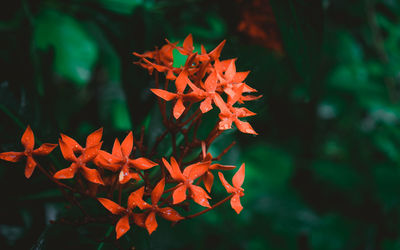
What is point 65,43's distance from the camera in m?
0.91

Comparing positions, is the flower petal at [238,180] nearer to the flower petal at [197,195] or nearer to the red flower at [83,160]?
the flower petal at [197,195]

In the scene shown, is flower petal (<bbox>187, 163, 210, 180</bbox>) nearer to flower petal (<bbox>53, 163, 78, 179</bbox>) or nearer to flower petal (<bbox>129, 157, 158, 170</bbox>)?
flower petal (<bbox>129, 157, 158, 170</bbox>)

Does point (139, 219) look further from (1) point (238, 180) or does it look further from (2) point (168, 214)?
(1) point (238, 180)

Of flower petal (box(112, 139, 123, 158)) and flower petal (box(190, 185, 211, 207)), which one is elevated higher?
flower petal (box(112, 139, 123, 158))

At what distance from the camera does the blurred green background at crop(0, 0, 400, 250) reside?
2.01 feet

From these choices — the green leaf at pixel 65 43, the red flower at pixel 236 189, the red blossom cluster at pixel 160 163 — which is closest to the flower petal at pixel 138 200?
the red blossom cluster at pixel 160 163

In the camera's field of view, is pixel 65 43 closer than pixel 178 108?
No

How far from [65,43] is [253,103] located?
65 cm

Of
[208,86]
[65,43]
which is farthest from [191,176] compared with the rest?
[65,43]

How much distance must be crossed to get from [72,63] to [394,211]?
142cm

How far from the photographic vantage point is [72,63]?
0.91 m

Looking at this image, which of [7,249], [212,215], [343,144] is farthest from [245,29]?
[343,144]

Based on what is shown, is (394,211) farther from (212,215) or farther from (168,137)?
(168,137)

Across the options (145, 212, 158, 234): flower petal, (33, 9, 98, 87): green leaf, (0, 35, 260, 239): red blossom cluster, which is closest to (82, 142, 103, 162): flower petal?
(0, 35, 260, 239): red blossom cluster
